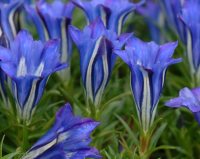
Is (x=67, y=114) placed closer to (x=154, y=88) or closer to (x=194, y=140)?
(x=154, y=88)

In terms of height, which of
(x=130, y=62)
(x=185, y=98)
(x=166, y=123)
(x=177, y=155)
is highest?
(x=130, y=62)

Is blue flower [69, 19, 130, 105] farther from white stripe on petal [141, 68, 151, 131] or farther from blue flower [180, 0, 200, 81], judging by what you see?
blue flower [180, 0, 200, 81]

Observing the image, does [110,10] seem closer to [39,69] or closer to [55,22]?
[55,22]

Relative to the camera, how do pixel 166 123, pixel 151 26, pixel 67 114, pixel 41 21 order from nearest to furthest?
pixel 67 114, pixel 166 123, pixel 41 21, pixel 151 26

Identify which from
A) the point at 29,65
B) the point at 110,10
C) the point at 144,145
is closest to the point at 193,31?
the point at 110,10

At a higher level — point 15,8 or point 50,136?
point 15,8

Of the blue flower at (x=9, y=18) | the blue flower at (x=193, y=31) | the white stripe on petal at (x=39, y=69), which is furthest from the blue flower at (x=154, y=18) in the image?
the white stripe on petal at (x=39, y=69)

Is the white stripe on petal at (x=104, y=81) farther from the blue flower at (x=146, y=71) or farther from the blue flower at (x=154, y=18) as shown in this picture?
the blue flower at (x=154, y=18)

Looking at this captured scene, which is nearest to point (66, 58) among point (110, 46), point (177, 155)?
point (110, 46)
